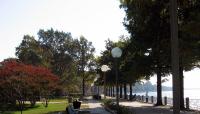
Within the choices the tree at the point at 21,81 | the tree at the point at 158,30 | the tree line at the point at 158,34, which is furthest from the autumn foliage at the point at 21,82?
the tree at the point at 158,30

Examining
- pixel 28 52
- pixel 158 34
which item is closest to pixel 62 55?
pixel 28 52

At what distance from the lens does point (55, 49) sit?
368 feet

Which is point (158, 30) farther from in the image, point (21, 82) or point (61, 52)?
point (61, 52)

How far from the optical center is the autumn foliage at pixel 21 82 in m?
43.0

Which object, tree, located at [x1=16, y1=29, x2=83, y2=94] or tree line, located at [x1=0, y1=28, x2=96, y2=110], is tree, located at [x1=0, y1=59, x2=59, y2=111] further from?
tree, located at [x1=16, y1=29, x2=83, y2=94]

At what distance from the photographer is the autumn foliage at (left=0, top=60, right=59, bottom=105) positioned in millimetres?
43031

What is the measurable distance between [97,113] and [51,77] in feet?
73.6

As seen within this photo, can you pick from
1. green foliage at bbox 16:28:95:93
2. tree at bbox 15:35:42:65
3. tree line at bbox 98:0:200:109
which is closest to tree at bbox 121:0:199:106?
tree line at bbox 98:0:200:109

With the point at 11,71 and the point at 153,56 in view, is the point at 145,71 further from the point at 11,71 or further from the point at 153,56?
the point at 11,71

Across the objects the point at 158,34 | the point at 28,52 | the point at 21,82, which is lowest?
the point at 21,82

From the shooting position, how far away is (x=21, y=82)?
4309cm

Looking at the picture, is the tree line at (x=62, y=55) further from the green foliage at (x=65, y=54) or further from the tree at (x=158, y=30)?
the tree at (x=158, y=30)

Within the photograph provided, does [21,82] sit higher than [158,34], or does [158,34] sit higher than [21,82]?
[158,34]

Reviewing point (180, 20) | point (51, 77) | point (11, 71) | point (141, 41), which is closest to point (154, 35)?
point (141, 41)
